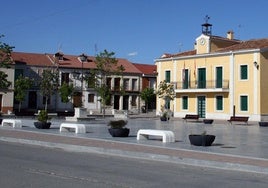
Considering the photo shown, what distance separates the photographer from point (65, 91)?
6300cm

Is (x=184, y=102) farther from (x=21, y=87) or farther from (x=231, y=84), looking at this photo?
(x=21, y=87)

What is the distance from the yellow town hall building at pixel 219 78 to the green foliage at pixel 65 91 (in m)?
14.6

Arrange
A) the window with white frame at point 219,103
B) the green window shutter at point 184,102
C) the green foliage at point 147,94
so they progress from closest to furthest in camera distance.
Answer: the window with white frame at point 219,103 < the green window shutter at point 184,102 < the green foliage at point 147,94

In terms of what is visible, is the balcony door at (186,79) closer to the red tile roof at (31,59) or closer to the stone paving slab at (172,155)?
the red tile roof at (31,59)

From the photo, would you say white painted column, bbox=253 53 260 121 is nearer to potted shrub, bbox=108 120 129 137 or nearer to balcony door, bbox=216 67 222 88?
balcony door, bbox=216 67 222 88

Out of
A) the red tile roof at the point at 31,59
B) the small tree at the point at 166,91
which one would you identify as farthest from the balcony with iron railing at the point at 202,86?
the red tile roof at the point at 31,59

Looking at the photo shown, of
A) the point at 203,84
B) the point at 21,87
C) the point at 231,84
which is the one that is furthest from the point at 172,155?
the point at 21,87

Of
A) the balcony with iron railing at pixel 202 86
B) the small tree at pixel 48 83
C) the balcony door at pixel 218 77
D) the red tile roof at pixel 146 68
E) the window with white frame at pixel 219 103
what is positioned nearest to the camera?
the balcony with iron railing at pixel 202 86

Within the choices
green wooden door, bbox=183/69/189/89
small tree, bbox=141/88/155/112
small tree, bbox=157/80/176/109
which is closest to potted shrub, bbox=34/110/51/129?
small tree, bbox=157/80/176/109

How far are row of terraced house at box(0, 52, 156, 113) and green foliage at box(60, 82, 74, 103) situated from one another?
8.92ft

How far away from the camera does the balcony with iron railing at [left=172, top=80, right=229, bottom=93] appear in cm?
4875

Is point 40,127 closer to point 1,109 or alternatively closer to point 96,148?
point 96,148

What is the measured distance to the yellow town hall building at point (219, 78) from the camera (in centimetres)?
4625

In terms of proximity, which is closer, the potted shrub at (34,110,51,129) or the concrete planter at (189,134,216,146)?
the concrete planter at (189,134,216,146)
